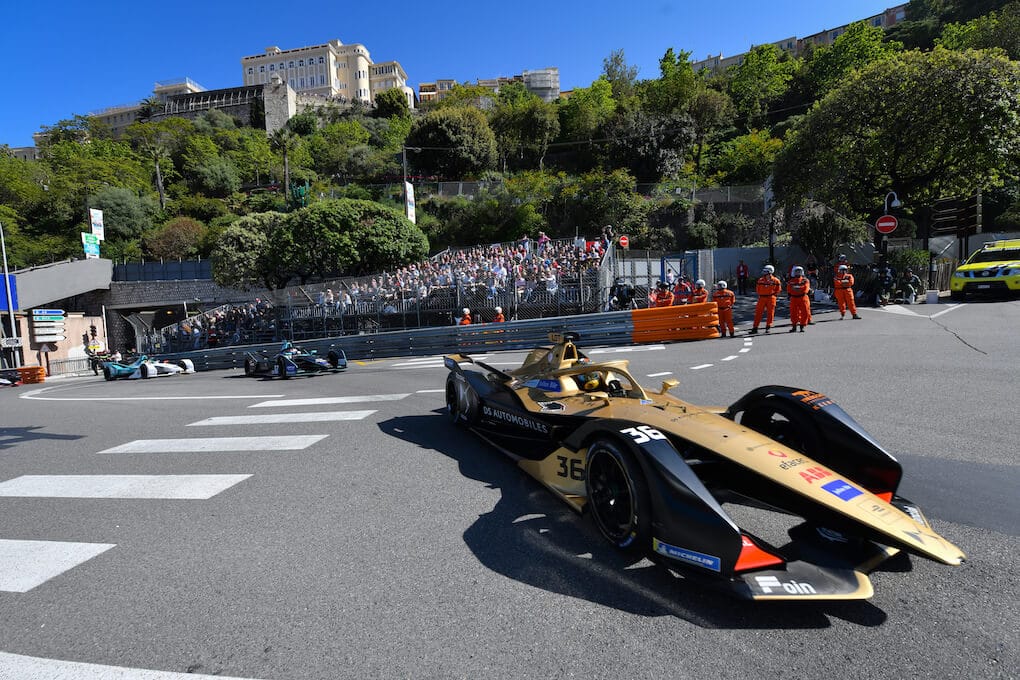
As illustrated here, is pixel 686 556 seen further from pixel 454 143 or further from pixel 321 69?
pixel 321 69

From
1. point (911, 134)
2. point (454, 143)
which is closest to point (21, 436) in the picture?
point (911, 134)

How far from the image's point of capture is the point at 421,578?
295cm

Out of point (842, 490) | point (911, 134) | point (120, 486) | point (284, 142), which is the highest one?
point (284, 142)

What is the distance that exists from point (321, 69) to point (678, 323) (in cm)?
13811

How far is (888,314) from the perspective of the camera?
610 inches

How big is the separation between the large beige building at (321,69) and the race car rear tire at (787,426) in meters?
135

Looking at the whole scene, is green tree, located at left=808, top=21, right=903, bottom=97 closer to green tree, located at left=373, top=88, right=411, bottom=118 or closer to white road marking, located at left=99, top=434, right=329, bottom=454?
green tree, located at left=373, top=88, right=411, bottom=118

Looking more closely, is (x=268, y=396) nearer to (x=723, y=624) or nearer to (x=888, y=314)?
(x=723, y=624)

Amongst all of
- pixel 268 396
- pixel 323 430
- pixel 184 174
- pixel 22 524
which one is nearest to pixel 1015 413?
pixel 323 430

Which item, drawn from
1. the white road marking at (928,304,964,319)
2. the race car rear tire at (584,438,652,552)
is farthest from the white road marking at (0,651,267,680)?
the white road marking at (928,304,964,319)

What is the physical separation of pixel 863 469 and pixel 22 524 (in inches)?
235

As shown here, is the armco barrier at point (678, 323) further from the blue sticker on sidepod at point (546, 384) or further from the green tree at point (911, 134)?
the green tree at point (911, 134)

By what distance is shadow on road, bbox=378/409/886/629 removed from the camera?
8.17 ft

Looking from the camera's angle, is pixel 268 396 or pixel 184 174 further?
pixel 184 174
